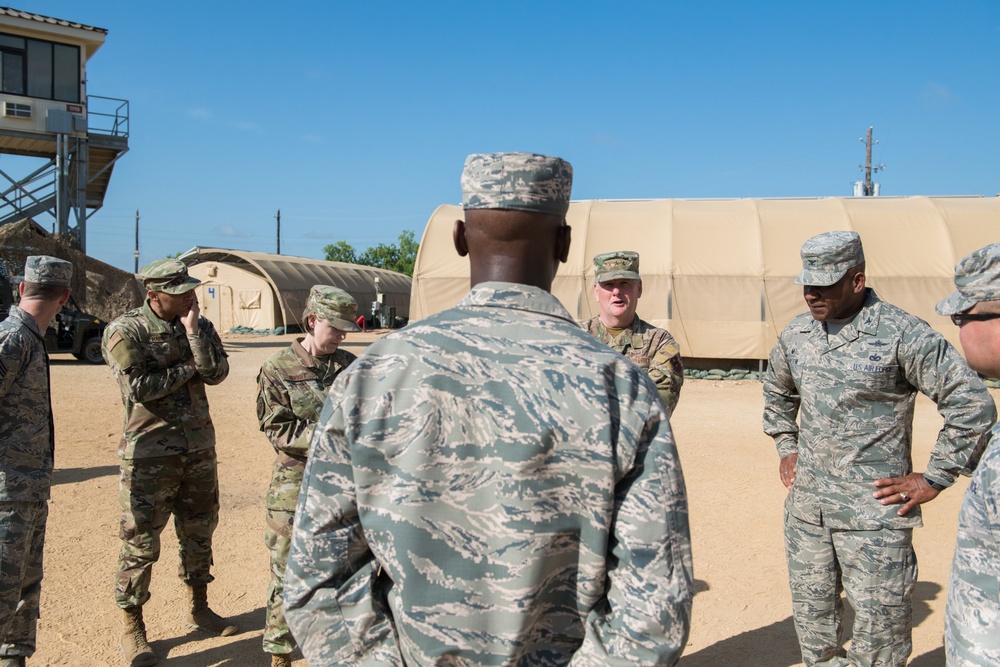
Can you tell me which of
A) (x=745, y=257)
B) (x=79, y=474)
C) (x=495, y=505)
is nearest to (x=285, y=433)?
(x=495, y=505)

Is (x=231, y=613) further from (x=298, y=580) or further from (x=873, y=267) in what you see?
(x=873, y=267)

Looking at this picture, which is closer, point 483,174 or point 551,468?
point 551,468

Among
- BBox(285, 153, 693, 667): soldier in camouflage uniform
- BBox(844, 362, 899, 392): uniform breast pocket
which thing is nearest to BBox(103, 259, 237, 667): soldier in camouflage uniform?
BBox(285, 153, 693, 667): soldier in camouflage uniform

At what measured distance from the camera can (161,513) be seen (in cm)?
435

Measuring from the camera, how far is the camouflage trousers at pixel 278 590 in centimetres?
381

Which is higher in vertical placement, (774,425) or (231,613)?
(774,425)

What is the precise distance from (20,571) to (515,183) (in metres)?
3.43

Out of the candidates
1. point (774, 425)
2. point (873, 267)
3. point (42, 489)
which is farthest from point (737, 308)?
point (42, 489)

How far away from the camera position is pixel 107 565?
5434 millimetres

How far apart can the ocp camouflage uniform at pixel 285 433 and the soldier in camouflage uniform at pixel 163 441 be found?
74cm

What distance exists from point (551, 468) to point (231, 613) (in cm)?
405

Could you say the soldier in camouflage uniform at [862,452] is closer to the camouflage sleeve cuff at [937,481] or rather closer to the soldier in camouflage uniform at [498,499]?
the camouflage sleeve cuff at [937,481]

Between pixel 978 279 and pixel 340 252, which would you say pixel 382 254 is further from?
pixel 978 279

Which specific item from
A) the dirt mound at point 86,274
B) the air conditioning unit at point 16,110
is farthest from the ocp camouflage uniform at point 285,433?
the air conditioning unit at point 16,110
